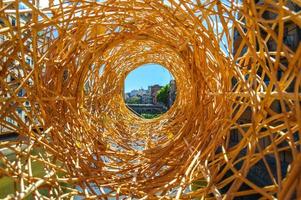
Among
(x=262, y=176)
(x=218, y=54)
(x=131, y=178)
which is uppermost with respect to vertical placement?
(x=218, y=54)

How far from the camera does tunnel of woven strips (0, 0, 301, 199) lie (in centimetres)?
19

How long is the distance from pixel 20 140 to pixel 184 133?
0.94 ft

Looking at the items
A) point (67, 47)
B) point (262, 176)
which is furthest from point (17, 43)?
point (262, 176)

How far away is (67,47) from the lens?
1.46 feet

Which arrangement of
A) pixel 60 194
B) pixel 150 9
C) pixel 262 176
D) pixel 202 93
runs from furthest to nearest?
1. pixel 262 176
2. pixel 202 93
3. pixel 150 9
4. pixel 60 194

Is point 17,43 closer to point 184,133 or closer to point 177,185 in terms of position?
point 177,185

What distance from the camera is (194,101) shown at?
52cm

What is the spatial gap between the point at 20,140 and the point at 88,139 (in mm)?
237

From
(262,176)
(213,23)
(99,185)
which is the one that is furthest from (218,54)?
(262,176)

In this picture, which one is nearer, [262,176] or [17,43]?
[17,43]

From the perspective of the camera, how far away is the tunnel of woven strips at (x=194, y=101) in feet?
0.61

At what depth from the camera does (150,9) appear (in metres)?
0.38

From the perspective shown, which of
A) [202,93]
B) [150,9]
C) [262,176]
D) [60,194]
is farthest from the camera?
[262,176]

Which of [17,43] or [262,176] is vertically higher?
[17,43]
